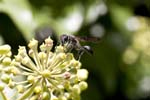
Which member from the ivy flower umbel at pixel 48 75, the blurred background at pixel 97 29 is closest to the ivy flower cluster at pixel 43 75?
the ivy flower umbel at pixel 48 75

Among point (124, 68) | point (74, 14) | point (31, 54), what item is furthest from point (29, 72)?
point (124, 68)

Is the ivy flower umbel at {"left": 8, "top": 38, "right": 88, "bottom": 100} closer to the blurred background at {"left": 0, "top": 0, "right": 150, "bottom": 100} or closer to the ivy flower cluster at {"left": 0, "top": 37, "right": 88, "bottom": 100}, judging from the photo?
the ivy flower cluster at {"left": 0, "top": 37, "right": 88, "bottom": 100}

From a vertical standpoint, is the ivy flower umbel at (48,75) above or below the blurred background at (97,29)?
below

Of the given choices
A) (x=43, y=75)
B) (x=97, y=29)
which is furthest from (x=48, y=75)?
(x=97, y=29)

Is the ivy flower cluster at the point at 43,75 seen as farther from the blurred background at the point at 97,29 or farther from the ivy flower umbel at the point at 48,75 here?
the blurred background at the point at 97,29

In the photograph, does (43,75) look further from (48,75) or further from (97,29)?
(97,29)

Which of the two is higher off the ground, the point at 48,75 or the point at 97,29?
the point at 97,29

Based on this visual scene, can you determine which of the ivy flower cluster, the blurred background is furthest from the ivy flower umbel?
the blurred background
